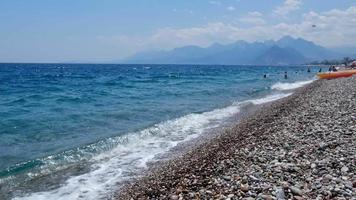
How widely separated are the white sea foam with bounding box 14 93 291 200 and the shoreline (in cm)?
81

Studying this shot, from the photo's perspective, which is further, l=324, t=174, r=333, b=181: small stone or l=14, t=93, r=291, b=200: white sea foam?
l=14, t=93, r=291, b=200: white sea foam

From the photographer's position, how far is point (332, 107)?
17.2 m

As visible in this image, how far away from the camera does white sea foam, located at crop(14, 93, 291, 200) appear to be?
36.4 feet

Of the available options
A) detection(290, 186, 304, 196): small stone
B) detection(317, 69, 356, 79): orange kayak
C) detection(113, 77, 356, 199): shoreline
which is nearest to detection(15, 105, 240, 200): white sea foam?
detection(113, 77, 356, 199): shoreline

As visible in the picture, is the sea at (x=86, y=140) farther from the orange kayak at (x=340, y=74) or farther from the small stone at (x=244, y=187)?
the orange kayak at (x=340, y=74)

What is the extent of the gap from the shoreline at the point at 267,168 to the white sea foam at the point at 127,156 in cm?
81

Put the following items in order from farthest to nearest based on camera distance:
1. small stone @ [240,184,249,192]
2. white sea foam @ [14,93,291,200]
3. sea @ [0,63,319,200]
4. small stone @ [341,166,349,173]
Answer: sea @ [0,63,319,200] → white sea foam @ [14,93,291,200] → small stone @ [341,166,349,173] → small stone @ [240,184,249,192]

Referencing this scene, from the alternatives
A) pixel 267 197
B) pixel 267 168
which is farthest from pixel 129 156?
pixel 267 197

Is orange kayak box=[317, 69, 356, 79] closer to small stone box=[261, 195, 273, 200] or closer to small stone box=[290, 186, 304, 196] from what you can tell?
small stone box=[290, 186, 304, 196]

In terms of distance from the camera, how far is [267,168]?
8820 mm

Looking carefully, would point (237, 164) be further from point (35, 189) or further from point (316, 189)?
point (35, 189)

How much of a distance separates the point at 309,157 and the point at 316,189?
81.1 inches

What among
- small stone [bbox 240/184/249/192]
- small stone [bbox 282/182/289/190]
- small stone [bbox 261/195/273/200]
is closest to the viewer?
small stone [bbox 261/195/273/200]

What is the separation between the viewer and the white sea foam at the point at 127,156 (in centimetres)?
1109
